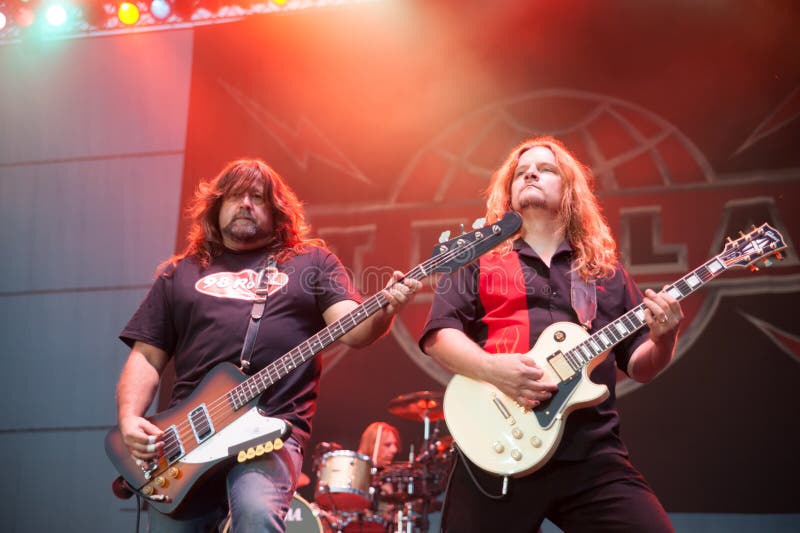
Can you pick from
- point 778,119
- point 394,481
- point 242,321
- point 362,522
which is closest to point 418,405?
point 394,481

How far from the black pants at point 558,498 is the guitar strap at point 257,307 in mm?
1033

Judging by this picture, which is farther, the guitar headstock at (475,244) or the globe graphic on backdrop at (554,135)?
the globe graphic on backdrop at (554,135)

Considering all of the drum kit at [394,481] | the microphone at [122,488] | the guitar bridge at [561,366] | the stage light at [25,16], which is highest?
the stage light at [25,16]

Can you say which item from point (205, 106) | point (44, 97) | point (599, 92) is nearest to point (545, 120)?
point (599, 92)

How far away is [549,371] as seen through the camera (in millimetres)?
2873

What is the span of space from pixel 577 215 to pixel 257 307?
4.76 ft

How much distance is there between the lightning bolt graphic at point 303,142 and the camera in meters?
6.27

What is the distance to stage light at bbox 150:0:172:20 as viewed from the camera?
697cm

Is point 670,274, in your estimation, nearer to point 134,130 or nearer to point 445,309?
point 445,309

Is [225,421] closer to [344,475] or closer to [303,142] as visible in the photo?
[344,475]

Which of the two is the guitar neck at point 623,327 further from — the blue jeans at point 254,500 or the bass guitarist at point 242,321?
the blue jeans at point 254,500

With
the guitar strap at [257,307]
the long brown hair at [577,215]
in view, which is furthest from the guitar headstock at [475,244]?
the guitar strap at [257,307]

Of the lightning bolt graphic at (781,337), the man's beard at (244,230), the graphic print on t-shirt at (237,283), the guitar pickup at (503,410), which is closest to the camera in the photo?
the guitar pickup at (503,410)

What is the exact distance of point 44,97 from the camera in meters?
6.93
